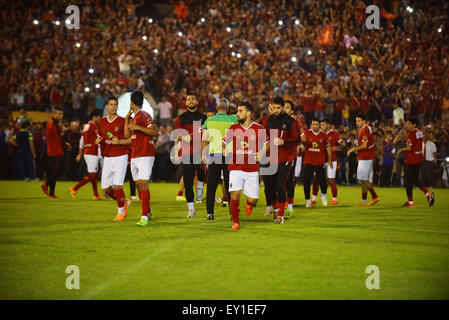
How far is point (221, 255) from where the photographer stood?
27.2ft

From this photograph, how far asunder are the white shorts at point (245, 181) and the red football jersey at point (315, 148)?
5.17 metres

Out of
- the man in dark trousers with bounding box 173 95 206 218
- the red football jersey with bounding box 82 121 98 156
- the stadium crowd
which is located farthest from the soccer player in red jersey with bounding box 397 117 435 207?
the red football jersey with bounding box 82 121 98 156

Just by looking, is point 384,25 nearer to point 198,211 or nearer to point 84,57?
point 84,57

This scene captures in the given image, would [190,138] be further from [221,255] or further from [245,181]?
[221,255]

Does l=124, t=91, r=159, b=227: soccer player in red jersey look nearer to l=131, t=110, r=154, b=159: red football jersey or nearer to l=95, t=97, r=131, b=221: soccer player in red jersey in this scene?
l=131, t=110, r=154, b=159: red football jersey

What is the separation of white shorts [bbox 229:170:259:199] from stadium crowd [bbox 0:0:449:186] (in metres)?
14.1

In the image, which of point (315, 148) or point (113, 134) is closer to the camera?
point (113, 134)

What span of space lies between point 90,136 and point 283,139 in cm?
656

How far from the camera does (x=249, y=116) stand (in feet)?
35.4

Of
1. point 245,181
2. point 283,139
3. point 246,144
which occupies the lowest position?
point 245,181

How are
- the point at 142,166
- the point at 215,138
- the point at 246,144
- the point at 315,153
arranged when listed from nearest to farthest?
the point at 246,144, the point at 142,166, the point at 215,138, the point at 315,153

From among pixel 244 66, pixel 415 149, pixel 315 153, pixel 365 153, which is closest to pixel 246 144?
pixel 315 153

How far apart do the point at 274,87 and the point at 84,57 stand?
362 inches

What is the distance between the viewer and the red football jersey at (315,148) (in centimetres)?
1583
